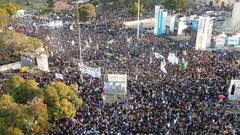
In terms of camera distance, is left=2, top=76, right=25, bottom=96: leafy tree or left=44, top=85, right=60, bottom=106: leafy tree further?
left=2, top=76, right=25, bottom=96: leafy tree

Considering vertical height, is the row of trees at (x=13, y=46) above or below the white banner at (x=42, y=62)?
above

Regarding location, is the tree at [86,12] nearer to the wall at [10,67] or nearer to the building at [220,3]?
the wall at [10,67]

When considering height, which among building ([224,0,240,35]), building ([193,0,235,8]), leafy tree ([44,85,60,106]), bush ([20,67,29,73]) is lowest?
bush ([20,67,29,73])

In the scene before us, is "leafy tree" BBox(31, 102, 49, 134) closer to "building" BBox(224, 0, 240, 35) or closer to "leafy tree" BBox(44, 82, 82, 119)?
"leafy tree" BBox(44, 82, 82, 119)

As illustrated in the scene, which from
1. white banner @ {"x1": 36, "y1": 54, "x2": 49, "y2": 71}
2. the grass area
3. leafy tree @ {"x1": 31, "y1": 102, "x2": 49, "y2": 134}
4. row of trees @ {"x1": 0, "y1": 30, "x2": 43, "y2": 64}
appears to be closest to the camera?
leafy tree @ {"x1": 31, "y1": 102, "x2": 49, "y2": 134}

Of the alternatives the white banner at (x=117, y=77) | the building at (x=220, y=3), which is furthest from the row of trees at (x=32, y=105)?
the building at (x=220, y=3)

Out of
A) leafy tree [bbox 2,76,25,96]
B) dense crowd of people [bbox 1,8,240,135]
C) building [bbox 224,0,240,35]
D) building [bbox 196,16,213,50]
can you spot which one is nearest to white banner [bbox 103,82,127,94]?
dense crowd of people [bbox 1,8,240,135]

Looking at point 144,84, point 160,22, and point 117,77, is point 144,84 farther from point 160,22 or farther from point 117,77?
point 160,22
